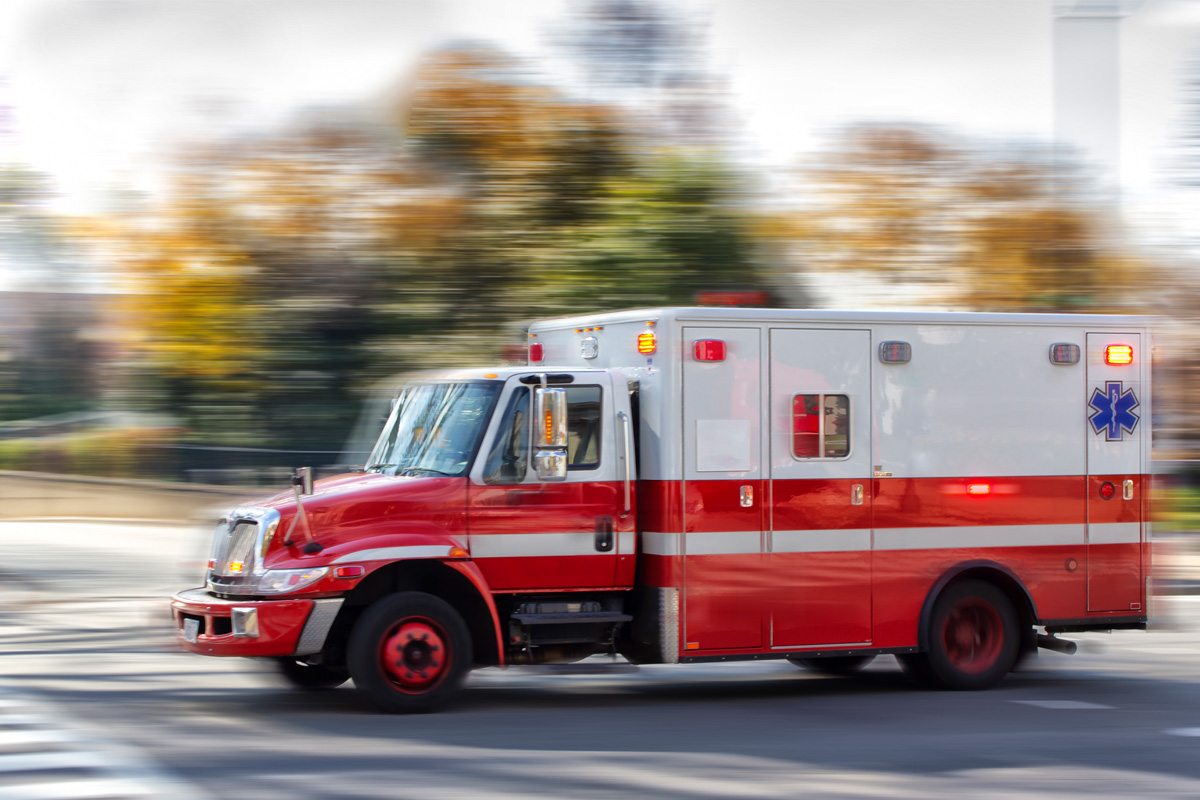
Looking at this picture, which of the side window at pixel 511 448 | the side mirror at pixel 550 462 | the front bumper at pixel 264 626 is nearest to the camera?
the front bumper at pixel 264 626

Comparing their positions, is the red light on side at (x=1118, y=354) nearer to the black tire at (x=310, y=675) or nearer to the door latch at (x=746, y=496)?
the door latch at (x=746, y=496)

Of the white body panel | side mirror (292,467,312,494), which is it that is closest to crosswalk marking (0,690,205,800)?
side mirror (292,467,312,494)

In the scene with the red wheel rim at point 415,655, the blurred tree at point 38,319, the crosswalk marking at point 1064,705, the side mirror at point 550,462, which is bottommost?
the crosswalk marking at point 1064,705

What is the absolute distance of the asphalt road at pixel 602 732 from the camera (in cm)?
752

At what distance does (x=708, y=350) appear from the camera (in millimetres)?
9898

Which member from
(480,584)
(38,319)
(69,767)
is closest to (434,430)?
(480,584)

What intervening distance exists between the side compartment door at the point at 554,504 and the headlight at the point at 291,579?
102cm

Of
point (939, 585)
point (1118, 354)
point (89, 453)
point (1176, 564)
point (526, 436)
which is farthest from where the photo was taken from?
point (89, 453)

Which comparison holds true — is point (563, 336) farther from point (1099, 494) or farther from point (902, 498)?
point (1099, 494)

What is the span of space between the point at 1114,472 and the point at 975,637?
5.52 ft

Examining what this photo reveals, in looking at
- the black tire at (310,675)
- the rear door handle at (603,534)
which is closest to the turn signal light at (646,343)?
the rear door handle at (603,534)

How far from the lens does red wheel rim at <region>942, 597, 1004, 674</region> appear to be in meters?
10.9

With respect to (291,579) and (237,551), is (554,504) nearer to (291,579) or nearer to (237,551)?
(291,579)

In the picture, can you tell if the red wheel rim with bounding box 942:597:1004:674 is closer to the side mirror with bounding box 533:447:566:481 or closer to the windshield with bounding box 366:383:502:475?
the side mirror with bounding box 533:447:566:481
